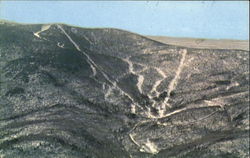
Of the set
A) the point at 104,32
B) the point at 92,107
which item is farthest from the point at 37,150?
the point at 104,32

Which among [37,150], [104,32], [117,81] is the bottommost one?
[37,150]

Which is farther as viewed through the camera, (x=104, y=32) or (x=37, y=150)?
(x=104, y=32)

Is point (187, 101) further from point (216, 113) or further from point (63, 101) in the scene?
point (63, 101)

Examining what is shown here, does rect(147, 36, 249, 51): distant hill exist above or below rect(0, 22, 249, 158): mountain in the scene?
above

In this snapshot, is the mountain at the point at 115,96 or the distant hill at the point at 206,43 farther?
the distant hill at the point at 206,43

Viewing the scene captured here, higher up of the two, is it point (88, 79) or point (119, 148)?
point (88, 79)

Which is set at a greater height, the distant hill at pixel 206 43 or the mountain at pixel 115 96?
the distant hill at pixel 206 43

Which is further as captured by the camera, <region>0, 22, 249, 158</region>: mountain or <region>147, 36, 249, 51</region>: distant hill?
<region>147, 36, 249, 51</region>: distant hill

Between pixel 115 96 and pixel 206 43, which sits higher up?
pixel 206 43
